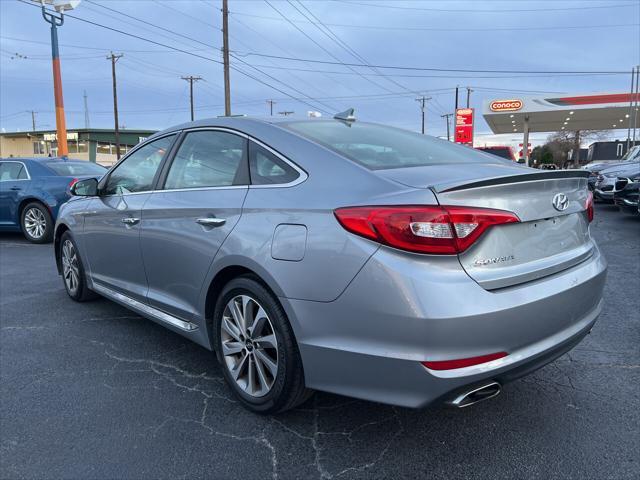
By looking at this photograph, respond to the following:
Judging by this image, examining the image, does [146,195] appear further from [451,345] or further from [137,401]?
[451,345]

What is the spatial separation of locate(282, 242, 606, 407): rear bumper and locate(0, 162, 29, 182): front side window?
327 inches

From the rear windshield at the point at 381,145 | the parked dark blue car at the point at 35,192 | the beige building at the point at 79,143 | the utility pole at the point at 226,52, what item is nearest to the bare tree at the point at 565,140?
the beige building at the point at 79,143

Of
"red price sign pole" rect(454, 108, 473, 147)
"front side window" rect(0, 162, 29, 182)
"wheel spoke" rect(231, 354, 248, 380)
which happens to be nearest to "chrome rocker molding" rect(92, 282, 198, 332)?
"wheel spoke" rect(231, 354, 248, 380)

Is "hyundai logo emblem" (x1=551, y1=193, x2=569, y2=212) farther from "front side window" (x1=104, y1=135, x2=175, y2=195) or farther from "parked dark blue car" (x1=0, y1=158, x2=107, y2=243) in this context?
"parked dark blue car" (x1=0, y1=158, x2=107, y2=243)

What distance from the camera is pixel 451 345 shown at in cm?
193

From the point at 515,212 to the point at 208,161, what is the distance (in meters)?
1.84

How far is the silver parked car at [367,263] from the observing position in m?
1.98

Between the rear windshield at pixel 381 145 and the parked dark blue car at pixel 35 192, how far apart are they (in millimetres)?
6690

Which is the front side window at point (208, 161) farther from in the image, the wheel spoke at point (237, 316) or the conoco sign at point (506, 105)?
the conoco sign at point (506, 105)

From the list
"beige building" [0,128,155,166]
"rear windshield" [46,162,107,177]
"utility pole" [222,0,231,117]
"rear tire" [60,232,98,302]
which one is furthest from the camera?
"beige building" [0,128,155,166]

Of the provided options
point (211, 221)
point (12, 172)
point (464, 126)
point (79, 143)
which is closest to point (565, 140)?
point (464, 126)

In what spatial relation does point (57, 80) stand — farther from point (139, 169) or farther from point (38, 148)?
point (38, 148)

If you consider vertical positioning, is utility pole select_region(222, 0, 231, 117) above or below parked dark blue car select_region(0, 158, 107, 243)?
above

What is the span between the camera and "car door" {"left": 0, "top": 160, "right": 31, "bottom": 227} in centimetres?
858
